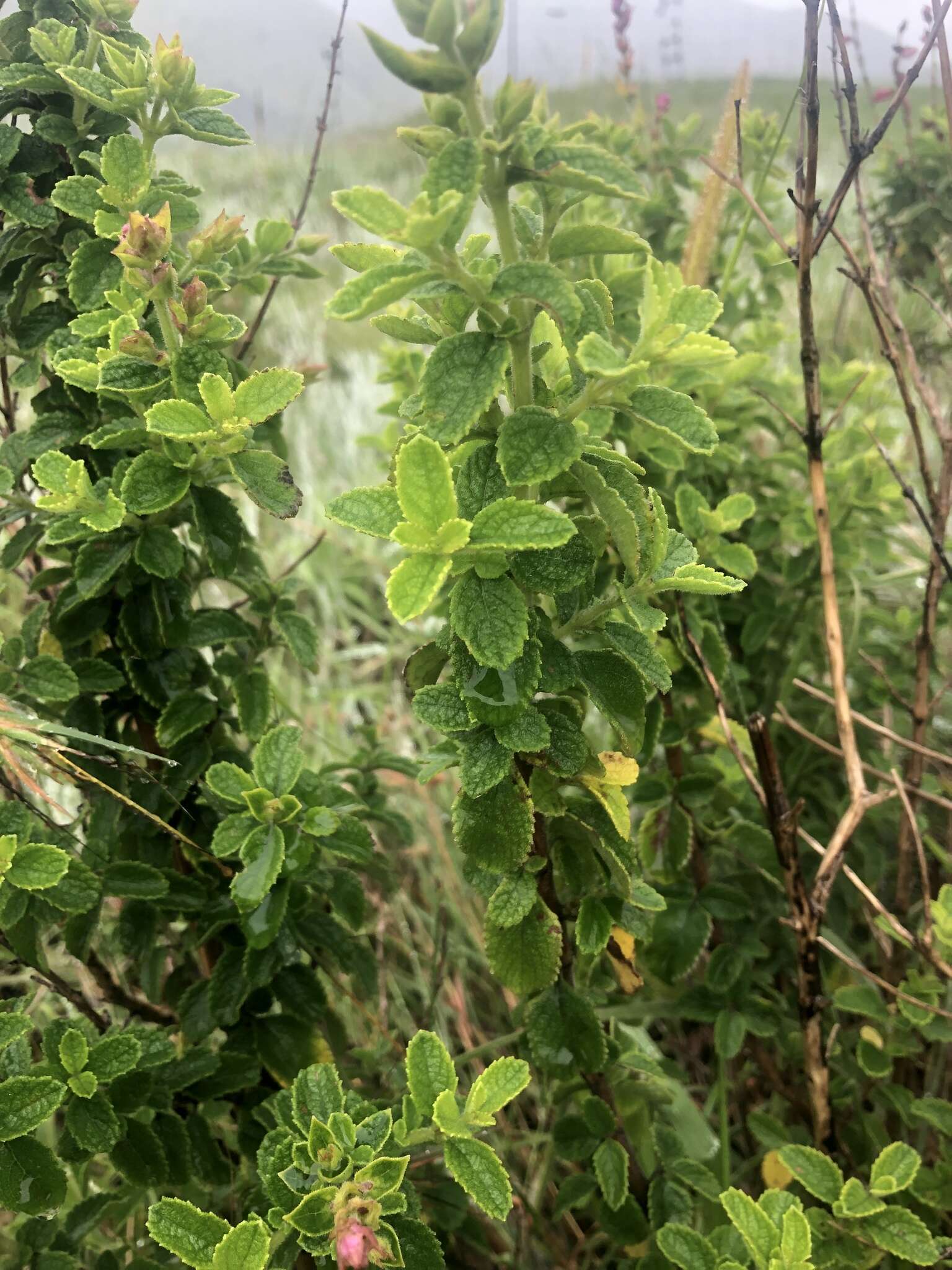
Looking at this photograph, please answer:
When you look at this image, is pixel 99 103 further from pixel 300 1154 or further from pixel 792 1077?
pixel 792 1077

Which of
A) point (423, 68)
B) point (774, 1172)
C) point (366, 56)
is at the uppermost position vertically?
point (366, 56)

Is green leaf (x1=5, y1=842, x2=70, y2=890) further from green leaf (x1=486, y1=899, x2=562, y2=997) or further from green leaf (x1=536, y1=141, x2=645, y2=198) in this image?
green leaf (x1=536, y1=141, x2=645, y2=198)

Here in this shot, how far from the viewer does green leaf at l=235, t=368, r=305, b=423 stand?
824mm

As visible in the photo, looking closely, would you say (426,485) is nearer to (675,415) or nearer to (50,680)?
(675,415)

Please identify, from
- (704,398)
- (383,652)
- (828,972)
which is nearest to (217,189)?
(383,652)

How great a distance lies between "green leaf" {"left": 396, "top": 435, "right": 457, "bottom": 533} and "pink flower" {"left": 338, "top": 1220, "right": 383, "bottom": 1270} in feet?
1.69

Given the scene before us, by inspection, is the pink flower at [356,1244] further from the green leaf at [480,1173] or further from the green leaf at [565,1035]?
the green leaf at [565,1035]

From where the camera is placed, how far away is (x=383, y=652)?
2.81m

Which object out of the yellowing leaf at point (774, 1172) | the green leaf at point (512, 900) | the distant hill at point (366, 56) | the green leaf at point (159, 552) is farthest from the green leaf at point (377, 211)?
the distant hill at point (366, 56)

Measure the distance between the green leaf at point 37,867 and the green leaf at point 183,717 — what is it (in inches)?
7.0

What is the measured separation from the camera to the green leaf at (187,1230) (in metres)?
0.73

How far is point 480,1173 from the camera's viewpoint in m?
0.75

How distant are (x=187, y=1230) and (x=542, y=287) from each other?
775 mm

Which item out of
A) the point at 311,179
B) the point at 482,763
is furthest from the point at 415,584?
the point at 311,179
